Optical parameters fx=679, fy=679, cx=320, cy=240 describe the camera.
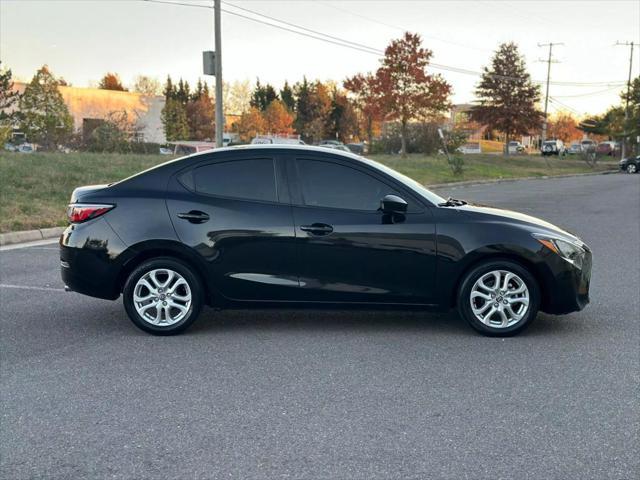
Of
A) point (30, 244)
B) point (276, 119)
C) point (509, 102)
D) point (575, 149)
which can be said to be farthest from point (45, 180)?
point (575, 149)

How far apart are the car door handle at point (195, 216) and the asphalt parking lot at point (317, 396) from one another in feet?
3.29

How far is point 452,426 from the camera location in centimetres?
391

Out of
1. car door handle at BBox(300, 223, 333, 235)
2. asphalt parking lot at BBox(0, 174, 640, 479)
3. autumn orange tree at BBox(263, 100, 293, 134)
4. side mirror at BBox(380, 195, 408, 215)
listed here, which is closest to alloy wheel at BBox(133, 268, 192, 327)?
asphalt parking lot at BBox(0, 174, 640, 479)

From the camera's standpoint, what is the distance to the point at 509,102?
5988 centimetres

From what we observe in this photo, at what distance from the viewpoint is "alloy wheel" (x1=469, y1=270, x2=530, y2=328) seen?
18.9 ft

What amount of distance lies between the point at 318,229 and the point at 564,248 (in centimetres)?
212

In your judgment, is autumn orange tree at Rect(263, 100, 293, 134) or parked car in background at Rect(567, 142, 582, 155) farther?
autumn orange tree at Rect(263, 100, 293, 134)

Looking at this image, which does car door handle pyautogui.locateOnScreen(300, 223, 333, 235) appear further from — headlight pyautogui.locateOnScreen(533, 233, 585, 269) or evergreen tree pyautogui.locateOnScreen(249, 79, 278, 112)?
evergreen tree pyautogui.locateOnScreen(249, 79, 278, 112)

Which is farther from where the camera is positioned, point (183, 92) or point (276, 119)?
point (183, 92)

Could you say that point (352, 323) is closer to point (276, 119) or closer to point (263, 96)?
point (276, 119)

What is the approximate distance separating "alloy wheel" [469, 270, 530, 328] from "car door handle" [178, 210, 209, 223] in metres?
2.37

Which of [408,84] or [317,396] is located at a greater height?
[408,84]

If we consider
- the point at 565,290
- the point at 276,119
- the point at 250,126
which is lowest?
the point at 565,290

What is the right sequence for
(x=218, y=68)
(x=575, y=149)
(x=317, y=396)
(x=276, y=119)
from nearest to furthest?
(x=317, y=396) < (x=218, y=68) < (x=276, y=119) < (x=575, y=149)
